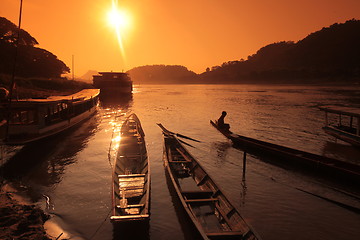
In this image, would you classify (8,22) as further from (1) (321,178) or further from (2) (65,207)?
(1) (321,178)

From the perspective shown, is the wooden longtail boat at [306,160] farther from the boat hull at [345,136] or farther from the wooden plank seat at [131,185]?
the wooden plank seat at [131,185]

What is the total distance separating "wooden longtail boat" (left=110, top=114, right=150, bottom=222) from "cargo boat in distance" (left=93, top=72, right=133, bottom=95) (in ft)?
187

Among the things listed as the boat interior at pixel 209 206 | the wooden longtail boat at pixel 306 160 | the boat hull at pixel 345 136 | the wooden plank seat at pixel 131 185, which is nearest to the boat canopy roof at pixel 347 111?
the boat hull at pixel 345 136

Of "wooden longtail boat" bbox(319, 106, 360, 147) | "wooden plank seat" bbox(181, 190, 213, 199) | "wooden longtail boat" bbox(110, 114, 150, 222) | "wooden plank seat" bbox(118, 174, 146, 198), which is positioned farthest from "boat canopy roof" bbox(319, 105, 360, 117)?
"wooden plank seat" bbox(118, 174, 146, 198)

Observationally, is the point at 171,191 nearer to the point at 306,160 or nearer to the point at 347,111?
the point at 306,160

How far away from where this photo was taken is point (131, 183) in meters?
12.5

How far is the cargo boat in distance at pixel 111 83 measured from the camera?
246ft

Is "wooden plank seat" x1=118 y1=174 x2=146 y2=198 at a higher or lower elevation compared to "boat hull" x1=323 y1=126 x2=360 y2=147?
lower

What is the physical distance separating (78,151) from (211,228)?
633 inches

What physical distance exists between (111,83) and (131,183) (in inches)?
2633

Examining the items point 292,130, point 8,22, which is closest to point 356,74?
point 292,130

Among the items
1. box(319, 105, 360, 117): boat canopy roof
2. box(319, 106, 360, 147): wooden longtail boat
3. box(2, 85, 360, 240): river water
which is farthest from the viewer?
box(319, 106, 360, 147): wooden longtail boat

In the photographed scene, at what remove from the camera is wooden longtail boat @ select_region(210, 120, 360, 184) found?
1521 centimetres

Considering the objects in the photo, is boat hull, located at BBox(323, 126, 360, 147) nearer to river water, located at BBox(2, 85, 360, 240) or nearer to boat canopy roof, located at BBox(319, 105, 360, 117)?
river water, located at BBox(2, 85, 360, 240)
